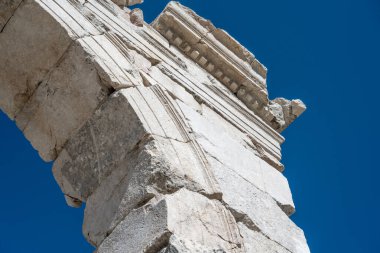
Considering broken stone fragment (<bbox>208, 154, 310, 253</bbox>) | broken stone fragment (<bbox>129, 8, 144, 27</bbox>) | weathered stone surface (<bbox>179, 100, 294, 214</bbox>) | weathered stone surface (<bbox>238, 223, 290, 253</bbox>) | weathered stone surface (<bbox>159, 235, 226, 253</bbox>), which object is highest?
broken stone fragment (<bbox>129, 8, 144, 27</bbox>)

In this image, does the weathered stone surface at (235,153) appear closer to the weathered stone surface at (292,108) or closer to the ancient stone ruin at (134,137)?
the ancient stone ruin at (134,137)

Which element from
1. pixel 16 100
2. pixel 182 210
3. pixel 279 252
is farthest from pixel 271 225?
pixel 16 100

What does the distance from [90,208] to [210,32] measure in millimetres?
2987

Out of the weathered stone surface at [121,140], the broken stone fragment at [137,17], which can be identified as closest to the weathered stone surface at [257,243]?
the weathered stone surface at [121,140]

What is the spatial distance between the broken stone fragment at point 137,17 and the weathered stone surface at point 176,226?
8.41 ft

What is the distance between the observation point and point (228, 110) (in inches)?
206

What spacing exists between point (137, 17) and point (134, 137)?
218 cm

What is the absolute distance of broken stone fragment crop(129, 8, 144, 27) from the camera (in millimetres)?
5348

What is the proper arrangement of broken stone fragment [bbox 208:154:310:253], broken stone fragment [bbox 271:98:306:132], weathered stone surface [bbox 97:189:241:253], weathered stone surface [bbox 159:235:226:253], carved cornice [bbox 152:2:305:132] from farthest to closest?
broken stone fragment [bbox 271:98:306:132]
carved cornice [bbox 152:2:305:132]
broken stone fragment [bbox 208:154:310:253]
weathered stone surface [bbox 97:189:241:253]
weathered stone surface [bbox 159:235:226:253]

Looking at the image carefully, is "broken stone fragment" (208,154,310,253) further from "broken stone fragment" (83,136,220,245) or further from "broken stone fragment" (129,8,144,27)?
"broken stone fragment" (129,8,144,27)

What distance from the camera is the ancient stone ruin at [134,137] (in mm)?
3219

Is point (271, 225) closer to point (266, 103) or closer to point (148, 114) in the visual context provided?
point (148, 114)

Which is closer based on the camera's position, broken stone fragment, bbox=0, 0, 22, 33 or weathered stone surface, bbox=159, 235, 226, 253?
weathered stone surface, bbox=159, 235, 226, 253

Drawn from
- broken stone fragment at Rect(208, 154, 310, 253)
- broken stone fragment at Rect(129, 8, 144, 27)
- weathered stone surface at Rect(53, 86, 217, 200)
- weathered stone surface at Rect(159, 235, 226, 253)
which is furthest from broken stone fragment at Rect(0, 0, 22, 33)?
weathered stone surface at Rect(159, 235, 226, 253)
